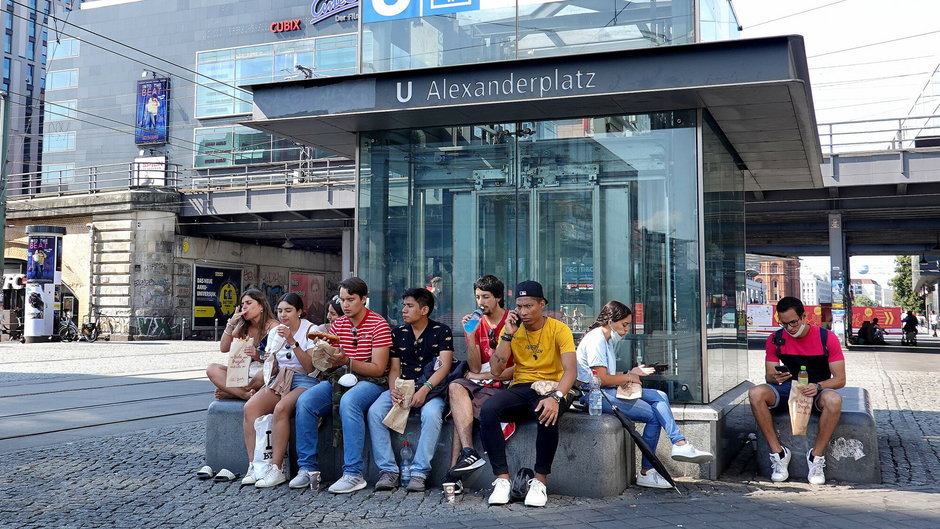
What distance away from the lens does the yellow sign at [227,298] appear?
119 ft

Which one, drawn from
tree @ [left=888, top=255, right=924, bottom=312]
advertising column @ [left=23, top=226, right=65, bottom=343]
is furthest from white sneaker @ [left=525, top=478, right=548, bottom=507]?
tree @ [left=888, top=255, right=924, bottom=312]

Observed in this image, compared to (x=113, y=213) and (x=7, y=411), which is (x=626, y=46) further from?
(x=113, y=213)

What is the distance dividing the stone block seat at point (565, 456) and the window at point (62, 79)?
4881 centimetres

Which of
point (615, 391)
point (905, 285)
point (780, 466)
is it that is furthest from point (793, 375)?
point (905, 285)

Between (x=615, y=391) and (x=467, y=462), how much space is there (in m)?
1.43

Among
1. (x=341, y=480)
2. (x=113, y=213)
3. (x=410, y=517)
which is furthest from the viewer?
(x=113, y=213)

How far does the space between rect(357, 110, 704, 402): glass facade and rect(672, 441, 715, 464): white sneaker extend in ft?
3.81

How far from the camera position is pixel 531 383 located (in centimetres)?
607

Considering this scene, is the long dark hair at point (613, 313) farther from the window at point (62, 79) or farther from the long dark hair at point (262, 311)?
the window at point (62, 79)

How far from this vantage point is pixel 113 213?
1252 inches

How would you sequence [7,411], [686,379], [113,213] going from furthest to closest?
[113,213] < [7,411] < [686,379]

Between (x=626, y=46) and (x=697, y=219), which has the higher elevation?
(x=626, y=46)

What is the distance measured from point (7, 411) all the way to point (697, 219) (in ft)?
29.6

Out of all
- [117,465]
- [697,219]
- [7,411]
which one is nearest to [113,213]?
[7,411]
